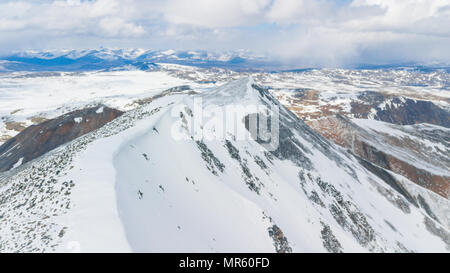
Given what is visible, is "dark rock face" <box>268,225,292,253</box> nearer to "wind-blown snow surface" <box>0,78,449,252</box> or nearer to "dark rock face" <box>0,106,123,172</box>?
"wind-blown snow surface" <box>0,78,449,252</box>

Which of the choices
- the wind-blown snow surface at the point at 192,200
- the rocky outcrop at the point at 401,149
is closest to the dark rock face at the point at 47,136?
the wind-blown snow surface at the point at 192,200

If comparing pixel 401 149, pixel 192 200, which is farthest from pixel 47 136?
pixel 401 149

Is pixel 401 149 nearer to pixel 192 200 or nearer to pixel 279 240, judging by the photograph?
pixel 279 240

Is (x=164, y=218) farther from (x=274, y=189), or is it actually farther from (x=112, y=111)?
(x=112, y=111)

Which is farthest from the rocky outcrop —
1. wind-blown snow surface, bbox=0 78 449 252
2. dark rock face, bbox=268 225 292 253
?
dark rock face, bbox=268 225 292 253

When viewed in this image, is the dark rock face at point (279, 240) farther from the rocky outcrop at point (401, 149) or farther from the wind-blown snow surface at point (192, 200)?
the rocky outcrop at point (401, 149)
